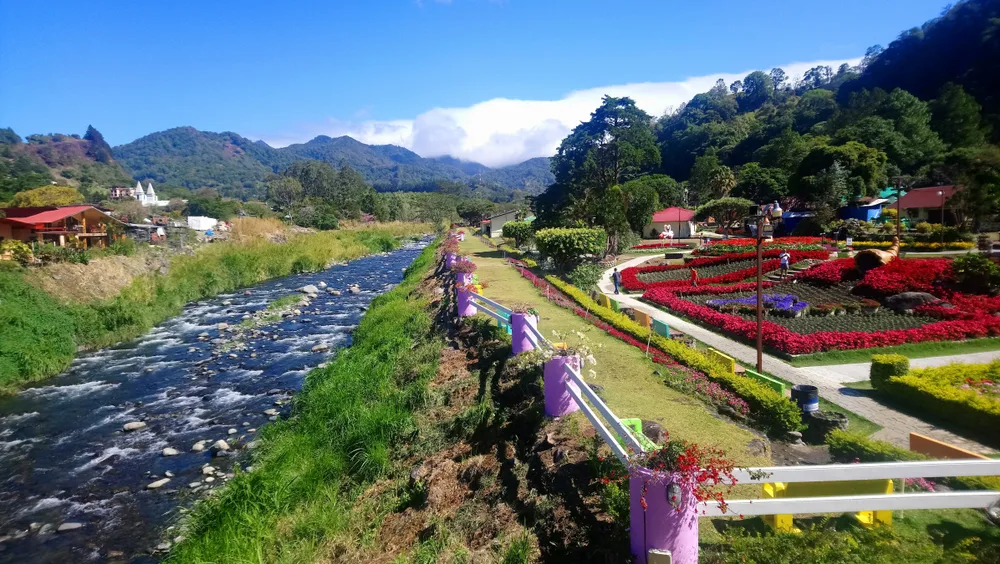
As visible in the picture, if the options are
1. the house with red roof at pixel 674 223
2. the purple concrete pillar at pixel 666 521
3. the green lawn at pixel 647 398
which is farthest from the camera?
the house with red roof at pixel 674 223

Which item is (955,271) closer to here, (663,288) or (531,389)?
(663,288)

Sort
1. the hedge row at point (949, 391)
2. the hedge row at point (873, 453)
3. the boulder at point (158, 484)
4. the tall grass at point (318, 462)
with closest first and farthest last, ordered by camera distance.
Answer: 1. the hedge row at point (873, 453)
2. the tall grass at point (318, 462)
3. the hedge row at point (949, 391)
4. the boulder at point (158, 484)

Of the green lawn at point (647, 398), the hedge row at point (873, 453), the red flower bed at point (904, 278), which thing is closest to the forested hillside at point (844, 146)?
the red flower bed at point (904, 278)

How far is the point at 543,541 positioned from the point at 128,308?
24316 mm

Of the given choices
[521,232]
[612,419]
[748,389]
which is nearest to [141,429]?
[612,419]

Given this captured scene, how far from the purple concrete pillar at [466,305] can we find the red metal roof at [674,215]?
141ft

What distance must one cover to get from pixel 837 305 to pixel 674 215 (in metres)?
38.3

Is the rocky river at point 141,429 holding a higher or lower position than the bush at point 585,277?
lower

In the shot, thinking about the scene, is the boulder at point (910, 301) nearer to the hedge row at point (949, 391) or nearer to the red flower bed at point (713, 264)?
the hedge row at point (949, 391)

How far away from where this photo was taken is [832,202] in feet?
144

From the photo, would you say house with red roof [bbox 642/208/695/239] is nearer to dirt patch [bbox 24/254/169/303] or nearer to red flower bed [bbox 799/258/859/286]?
red flower bed [bbox 799/258/859/286]

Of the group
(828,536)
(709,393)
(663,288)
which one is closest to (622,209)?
(663,288)

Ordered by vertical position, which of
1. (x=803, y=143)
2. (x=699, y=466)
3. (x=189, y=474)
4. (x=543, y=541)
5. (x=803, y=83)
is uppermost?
(x=803, y=83)

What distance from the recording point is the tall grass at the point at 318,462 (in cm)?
792
